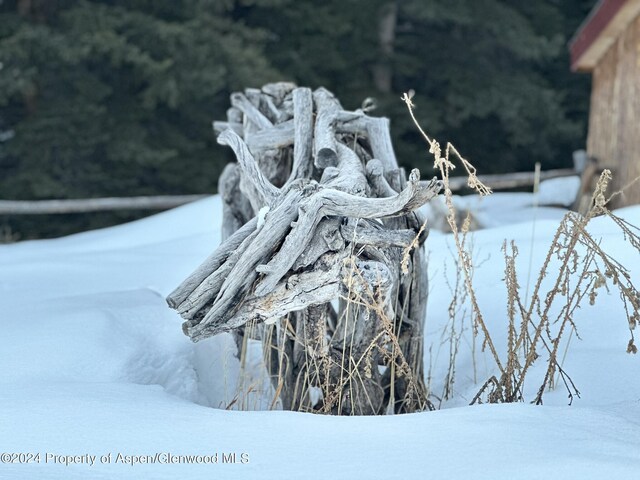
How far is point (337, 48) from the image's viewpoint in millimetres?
16641

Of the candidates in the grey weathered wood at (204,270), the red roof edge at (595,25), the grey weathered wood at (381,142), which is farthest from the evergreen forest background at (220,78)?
the grey weathered wood at (204,270)

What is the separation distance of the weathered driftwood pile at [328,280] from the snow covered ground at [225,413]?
340 millimetres

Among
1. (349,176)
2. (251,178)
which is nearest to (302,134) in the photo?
(251,178)

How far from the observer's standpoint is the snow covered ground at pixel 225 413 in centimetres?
249

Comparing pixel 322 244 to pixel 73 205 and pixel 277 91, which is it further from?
pixel 73 205

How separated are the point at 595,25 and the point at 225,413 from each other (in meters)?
8.51

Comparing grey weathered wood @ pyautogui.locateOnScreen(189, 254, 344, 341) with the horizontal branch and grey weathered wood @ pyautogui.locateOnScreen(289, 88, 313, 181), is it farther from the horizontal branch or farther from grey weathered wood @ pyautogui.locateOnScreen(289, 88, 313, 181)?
the horizontal branch

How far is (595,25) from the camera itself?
33.3 feet

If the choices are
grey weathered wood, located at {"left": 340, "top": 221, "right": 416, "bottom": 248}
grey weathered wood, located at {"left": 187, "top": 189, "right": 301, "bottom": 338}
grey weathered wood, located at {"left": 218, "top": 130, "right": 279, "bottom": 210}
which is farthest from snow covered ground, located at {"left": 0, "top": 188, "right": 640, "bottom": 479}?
grey weathered wood, located at {"left": 218, "top": 130, "right": 279, "bottom": 210}

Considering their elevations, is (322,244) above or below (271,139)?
below

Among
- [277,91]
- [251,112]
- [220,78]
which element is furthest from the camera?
[220,78]

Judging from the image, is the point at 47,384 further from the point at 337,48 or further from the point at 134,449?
the point at 337,48

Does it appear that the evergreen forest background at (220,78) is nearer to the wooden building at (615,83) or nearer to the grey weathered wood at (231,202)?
the wooden building at (615,83)

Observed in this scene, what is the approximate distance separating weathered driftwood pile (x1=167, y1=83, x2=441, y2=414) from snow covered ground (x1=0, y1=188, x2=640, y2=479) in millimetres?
340
